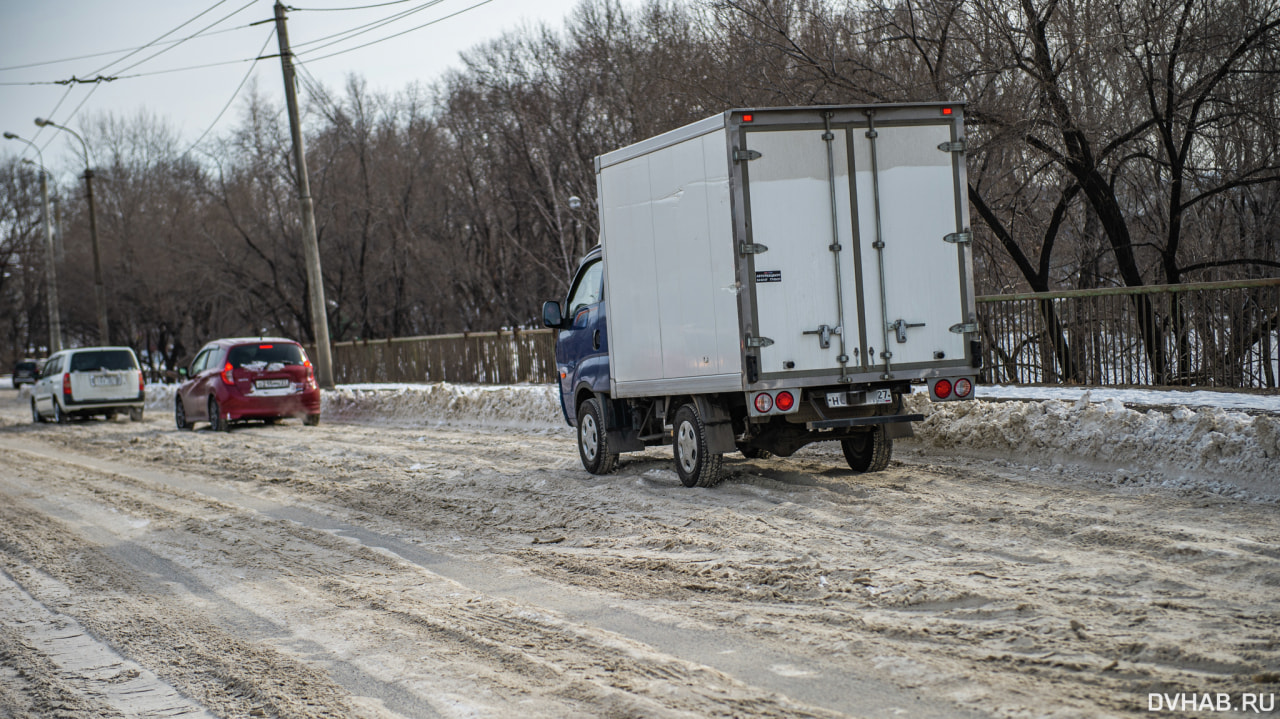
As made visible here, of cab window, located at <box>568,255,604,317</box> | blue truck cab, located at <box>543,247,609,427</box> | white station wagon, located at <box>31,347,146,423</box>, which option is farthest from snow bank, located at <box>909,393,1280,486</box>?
white station wagon, located at <box>31,347,146,423</box>

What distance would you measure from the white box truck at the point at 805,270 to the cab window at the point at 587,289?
1.52 metres

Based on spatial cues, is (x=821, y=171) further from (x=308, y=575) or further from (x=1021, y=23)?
(x=1021, y=23)

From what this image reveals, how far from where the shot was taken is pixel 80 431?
74.7 ft

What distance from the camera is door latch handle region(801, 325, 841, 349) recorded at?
8945 mm

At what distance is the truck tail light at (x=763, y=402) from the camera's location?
8.88 meters

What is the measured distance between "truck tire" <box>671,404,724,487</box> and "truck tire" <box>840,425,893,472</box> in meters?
1.39

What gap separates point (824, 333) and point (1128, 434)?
3.16 meters

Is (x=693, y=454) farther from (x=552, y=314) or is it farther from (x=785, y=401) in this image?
(x=552, y=314)

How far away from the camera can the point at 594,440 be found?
1126cm

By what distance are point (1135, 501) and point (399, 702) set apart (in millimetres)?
5898

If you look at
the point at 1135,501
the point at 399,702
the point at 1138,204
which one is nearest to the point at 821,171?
the point at 1135,501

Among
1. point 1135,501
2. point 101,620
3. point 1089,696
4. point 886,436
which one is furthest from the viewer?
point 886,436

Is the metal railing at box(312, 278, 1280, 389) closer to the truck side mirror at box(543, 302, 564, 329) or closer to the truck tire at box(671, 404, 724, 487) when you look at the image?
the truck tire at box(671, 404, 724, 487)

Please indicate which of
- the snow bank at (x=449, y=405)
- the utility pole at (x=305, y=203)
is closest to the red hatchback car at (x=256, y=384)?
the snow bank at (x=449, y=405)
